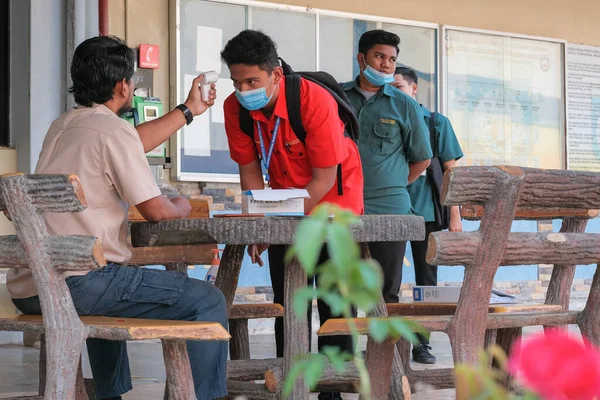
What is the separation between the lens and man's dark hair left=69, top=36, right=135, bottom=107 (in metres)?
3.01

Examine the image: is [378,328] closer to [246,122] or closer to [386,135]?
[246,122]

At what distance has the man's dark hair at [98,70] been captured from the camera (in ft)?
9.87

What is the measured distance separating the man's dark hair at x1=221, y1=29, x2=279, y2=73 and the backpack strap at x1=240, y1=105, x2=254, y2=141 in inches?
8.2

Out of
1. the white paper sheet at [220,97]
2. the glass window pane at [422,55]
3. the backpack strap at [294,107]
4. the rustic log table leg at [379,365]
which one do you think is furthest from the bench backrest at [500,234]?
the glass window pane at [422,55]

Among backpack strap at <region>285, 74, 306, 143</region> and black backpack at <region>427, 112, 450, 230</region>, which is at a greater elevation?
backpack strap at <region>285, 74, 306, 143</region>

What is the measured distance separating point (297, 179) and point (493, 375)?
9.69ft

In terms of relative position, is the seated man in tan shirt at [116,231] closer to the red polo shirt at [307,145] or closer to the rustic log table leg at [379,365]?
the rustic log table leg at [379,365]

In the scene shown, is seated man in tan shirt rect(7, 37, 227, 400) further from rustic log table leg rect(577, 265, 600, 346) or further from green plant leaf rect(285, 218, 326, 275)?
green plant leaf rect(285, 218, 326, 275)

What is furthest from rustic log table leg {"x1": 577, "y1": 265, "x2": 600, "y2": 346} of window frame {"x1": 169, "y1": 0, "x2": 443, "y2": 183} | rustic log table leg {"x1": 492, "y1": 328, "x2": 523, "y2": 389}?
window frame {"x1": 169, "y1": 0, "x2": 443, "y2": 183}

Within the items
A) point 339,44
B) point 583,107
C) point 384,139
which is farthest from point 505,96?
point 384,139

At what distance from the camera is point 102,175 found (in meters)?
2.81

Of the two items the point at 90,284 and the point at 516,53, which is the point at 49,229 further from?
the point at 516,53

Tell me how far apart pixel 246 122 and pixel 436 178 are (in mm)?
2025

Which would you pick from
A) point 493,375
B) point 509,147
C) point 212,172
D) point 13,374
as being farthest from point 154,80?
point 493,375
